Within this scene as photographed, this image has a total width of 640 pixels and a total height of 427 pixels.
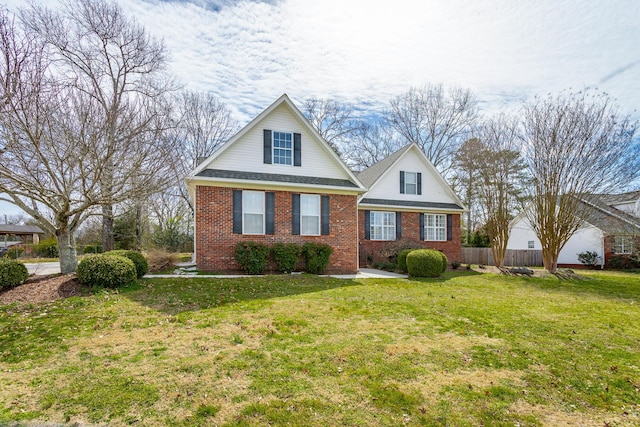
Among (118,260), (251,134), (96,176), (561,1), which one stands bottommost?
(118,260)

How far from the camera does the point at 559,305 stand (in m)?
9.05

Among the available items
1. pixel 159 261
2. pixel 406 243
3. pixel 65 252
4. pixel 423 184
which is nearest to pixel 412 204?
pixel 423 184

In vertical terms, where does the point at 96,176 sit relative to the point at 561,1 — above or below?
below

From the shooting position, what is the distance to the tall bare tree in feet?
32.8

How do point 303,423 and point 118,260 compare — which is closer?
point 303,423

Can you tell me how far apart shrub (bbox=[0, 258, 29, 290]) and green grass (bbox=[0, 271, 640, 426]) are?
2.21m

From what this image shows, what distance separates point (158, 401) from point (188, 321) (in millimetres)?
3153

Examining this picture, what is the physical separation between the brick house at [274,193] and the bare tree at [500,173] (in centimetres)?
866

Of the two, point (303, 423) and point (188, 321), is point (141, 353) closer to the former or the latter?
point (188, 321)

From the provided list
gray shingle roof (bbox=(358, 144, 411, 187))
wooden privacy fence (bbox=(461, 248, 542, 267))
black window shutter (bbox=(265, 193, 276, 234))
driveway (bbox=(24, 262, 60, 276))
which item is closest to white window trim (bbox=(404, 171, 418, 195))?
gray shingle roof (bbox=(358, 144, 411, 187))

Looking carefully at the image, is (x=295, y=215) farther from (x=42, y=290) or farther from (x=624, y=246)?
(x=624, y=246)

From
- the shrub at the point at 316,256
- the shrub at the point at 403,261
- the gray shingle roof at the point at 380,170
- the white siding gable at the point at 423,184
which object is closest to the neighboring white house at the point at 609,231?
the white siding gable at the point at 423,184

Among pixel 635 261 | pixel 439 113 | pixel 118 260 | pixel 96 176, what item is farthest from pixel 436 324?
pixel 439 113

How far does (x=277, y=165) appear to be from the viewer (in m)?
14.0
